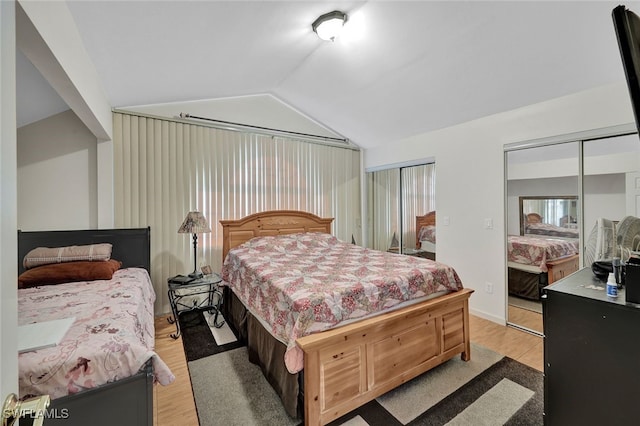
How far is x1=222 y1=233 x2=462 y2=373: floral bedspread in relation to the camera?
1.71 metres

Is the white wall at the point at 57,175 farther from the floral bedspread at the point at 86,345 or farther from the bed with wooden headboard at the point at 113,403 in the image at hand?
the bed with wooden headboard at the point at 113,403

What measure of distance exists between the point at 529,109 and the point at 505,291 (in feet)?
6.15

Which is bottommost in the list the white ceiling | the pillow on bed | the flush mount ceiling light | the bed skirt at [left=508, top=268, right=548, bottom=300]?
the bed skirt at [left=508, top=268, right=548, bottom=300]

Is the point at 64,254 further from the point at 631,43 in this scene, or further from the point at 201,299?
the point at 631,43

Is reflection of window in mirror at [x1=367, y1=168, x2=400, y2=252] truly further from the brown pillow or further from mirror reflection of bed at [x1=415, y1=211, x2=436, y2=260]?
the brown pillow

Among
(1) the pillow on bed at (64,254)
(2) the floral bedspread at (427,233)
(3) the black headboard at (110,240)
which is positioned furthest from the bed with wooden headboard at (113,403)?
(2) the floral bedspread at (427,233)

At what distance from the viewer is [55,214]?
9.24 feet

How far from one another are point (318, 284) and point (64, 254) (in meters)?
2.20

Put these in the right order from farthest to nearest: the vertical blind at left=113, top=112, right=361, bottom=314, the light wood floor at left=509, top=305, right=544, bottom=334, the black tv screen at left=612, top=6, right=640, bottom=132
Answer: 1. the vertical blind at left=113, top=112, right=361, bottom=314
2. the light wood floor at left=509, top=305, right=544, bottom=334
3. the black tv screen at left=612, top=6, right=640, bottom=132

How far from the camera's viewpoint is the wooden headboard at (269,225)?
3530mm

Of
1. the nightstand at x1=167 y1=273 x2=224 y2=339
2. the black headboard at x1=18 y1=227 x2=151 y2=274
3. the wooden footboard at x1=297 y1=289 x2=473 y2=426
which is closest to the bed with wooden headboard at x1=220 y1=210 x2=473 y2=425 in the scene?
the wooden footboard at x1=297 y1=289 x2=473 y2=426

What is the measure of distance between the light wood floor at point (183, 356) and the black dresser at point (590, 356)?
3.75 ft

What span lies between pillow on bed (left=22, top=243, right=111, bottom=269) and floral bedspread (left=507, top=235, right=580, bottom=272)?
4020mm

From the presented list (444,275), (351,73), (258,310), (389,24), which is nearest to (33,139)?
(258,310)
